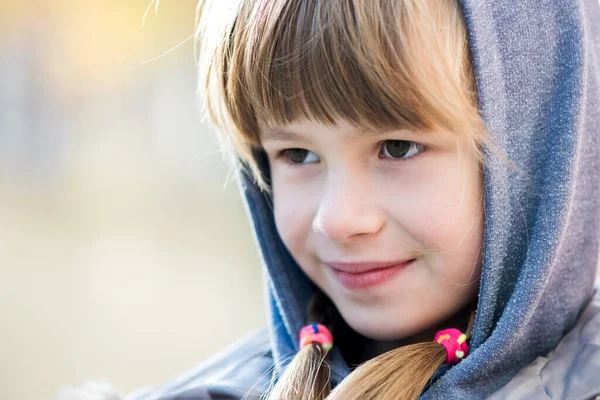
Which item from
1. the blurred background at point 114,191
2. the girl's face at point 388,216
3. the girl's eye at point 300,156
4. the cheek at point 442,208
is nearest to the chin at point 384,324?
the girl's face at point 388,216

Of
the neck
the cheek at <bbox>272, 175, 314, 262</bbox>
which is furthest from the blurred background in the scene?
the cheek at <bbox>272, 175, 314, 262</bbox>

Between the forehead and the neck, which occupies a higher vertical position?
the forehead

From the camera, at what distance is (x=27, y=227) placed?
2520 mm

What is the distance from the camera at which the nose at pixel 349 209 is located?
82 cm

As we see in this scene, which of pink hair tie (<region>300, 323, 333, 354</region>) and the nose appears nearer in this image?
the nose

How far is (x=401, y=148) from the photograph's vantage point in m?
0.83

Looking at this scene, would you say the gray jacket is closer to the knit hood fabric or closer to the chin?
the knit hood fabric

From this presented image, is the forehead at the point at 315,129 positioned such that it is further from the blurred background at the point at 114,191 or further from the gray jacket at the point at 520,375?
the blurred background at the point at 114,191

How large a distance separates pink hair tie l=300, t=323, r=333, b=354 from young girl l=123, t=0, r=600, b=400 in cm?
4

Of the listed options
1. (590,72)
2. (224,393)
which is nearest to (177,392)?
(224,393)

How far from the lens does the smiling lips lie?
34.7 inches

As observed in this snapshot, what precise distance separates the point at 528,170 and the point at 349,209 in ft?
0.74

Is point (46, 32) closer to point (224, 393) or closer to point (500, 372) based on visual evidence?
point (224, 393)

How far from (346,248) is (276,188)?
0.49 feet
